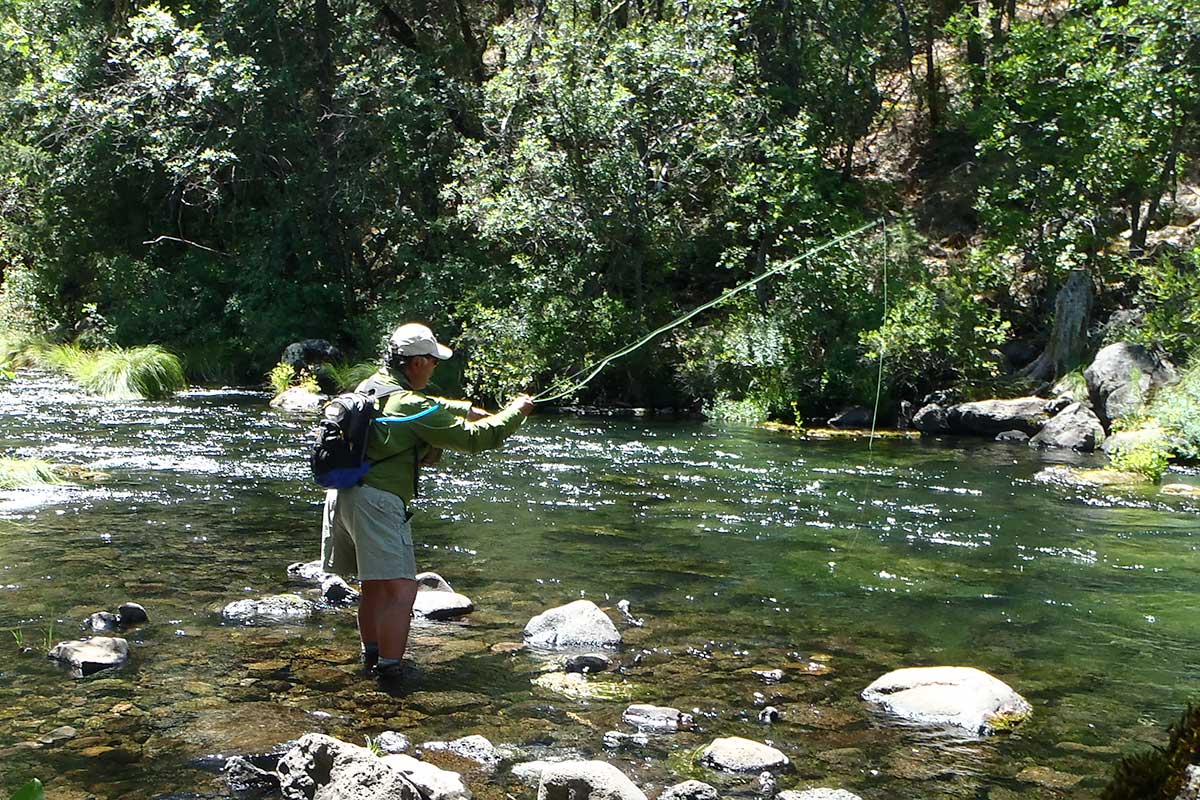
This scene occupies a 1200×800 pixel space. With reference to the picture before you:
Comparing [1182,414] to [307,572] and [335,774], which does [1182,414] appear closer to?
[307,572]

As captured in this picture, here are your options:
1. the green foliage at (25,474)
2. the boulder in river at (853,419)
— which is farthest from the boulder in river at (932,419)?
the green foliage at (25,474)

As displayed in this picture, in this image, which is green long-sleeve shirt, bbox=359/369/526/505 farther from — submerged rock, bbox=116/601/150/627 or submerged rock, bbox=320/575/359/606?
submerged rock, bbox=116/601/150/627

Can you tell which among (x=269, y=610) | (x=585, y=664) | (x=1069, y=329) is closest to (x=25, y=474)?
(x=269, y=610)

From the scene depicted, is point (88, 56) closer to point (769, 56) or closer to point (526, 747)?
point (769, 56)

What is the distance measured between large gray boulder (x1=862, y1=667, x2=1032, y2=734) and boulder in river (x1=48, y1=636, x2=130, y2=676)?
12.5 feet

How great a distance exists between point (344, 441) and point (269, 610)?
1.87m

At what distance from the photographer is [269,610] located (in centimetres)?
721

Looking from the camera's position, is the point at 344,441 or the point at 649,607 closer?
the point at 344,441

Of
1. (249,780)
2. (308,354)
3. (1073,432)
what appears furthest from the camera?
(308,354)

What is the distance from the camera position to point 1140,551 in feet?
32.4

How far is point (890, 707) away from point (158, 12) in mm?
23061

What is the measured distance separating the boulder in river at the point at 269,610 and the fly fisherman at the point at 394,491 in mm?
1105

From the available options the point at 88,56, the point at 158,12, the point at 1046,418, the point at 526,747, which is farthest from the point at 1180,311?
the point at 88,56

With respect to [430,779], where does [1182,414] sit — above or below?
above
